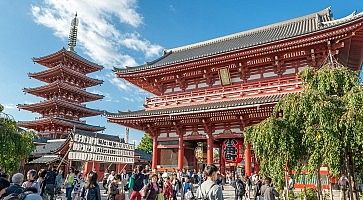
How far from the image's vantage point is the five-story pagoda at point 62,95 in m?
38.7

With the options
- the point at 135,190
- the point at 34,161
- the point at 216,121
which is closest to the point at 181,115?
the point at 216,121

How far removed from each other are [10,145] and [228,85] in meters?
12.9

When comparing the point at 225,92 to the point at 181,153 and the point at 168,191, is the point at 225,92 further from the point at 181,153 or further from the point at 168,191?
the point at 168,191

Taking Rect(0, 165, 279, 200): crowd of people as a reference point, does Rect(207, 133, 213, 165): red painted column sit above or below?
above

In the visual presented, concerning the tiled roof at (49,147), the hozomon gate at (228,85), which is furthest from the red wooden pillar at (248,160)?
the tiled roof at (49,147)

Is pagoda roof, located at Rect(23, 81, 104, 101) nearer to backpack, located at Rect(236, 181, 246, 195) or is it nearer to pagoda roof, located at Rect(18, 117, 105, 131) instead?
pagoda roof, located at Rect(18, 117, 105, 131)

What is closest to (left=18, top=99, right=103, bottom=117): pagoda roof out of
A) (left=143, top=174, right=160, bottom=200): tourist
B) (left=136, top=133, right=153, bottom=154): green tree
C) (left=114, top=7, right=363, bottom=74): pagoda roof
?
(left=114, top=7, right=363, bottom=74): pagoda roof

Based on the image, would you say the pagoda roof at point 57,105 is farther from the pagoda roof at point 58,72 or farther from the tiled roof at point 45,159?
the tiled roof at point 45,159

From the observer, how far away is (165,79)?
23188mm

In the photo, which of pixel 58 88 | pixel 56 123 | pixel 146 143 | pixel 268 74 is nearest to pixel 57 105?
pixel 56 123

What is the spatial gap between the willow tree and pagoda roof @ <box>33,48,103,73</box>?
1414 inches

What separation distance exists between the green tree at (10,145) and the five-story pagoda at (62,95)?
24422 mm

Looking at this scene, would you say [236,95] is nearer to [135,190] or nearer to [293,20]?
[293,20]

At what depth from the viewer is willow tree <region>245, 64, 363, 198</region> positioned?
886 centimetres
